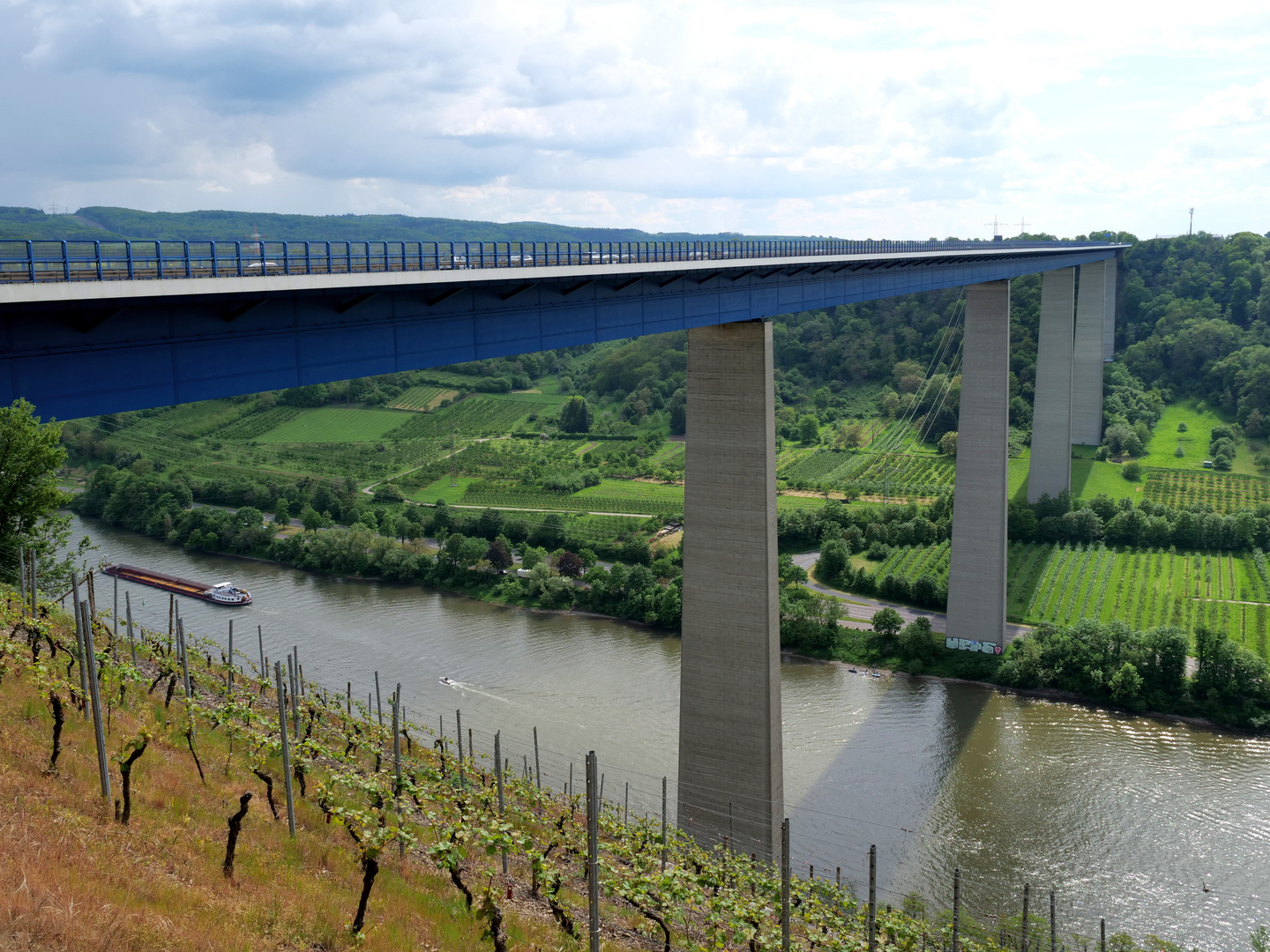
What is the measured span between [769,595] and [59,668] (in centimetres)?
999

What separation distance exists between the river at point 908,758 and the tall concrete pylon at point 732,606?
5.42ft

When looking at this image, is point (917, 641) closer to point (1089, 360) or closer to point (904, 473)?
point (904, 473)

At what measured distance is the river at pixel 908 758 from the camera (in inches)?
667

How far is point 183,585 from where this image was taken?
Answer: 33000mm

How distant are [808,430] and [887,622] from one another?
2711cm

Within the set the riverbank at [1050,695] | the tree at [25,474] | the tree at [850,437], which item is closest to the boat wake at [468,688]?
the riverbank at [1050,695]

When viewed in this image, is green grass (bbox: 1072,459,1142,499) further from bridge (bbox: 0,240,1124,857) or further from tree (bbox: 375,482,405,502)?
tree (bbox: 375,482,405,502)

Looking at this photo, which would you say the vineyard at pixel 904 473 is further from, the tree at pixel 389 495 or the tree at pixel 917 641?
the tree at pixel 389 495

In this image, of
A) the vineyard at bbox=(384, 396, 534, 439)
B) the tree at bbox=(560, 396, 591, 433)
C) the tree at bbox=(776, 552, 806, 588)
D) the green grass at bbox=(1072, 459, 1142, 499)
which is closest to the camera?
the tree at bbox=(776, 552, 806, 588)

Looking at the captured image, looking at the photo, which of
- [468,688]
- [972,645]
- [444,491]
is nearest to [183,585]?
[468,688]

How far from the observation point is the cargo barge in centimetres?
3183

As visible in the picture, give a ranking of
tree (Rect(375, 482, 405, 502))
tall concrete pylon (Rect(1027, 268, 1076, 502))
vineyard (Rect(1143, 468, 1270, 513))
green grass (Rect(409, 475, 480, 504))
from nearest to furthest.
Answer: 1. tall concrete pylon (Rect(1027, 268, 1076, 502))
2. vineyard (Rect(1143, 468, 1270, 513))
3. tree (Rect(375, 482, 405, 502))
4. green grass (Rect(409, 475, 480, 504))

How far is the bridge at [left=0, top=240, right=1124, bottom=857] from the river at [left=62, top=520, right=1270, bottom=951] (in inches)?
106

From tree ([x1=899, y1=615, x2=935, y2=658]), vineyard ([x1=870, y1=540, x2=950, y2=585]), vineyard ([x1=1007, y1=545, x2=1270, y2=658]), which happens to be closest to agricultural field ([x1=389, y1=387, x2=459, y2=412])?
vineyard ([x1=870, y1=540, x2=950, y2=585])
